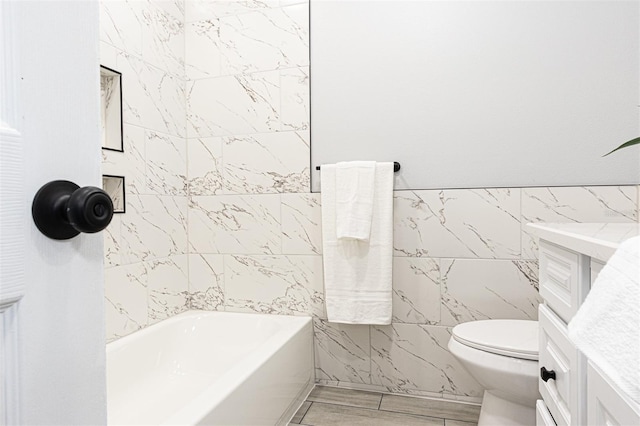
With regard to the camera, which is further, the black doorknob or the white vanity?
the white vanity

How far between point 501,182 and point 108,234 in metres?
1.83

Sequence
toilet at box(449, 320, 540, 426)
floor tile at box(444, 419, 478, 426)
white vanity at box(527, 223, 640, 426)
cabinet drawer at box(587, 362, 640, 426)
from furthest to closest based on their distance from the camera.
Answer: floor tile at box(444, 419, 478, 426) → toilet at box(449, 320, 540, 426) → white vanity at box(527, 223, 640, 426) → cabinet drawer at box(587, 362, 640, 426)

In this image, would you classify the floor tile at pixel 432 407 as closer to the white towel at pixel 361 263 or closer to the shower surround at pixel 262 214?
the shower surround at pixel 262 214

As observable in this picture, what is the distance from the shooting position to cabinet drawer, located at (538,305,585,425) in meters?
0.86

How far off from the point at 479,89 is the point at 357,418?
1655 millimetres

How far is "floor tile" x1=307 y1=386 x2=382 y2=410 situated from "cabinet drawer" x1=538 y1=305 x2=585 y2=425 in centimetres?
107

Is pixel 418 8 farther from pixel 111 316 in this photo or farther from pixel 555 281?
pixel 111 316

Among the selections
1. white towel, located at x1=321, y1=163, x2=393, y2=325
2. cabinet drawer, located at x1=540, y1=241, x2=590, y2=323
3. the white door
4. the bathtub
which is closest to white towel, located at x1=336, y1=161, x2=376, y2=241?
white towel, located at x1=321, y1=163, x2=393, y2=325

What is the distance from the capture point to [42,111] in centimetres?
36

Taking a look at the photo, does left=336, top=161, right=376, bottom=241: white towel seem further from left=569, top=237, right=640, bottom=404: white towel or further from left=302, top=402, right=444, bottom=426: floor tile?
left=569, top=237, right=640, bottom=404: white towel

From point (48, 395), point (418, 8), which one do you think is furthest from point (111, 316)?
point (418, 8)

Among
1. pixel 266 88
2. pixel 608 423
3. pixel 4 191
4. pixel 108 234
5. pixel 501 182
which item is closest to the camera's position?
pixel 4 191

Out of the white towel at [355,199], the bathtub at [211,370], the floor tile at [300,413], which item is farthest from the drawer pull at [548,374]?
the floor tile at [300,413]

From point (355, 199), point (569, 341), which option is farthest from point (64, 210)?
point (355, 199)
